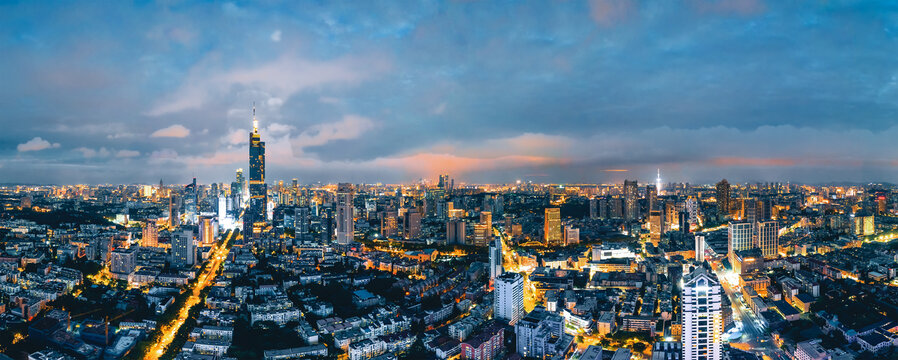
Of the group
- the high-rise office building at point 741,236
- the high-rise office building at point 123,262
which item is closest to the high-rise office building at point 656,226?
the high-rise office building at point 741,236

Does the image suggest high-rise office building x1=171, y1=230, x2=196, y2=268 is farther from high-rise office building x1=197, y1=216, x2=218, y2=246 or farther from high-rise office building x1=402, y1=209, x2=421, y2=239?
high-rise office building x1=402, y1=209, x2=421, y2=239

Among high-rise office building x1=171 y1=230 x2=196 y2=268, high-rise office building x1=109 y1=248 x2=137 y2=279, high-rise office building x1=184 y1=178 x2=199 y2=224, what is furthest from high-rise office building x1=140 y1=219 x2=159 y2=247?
high-rise office building x1=184 y1=178 x2=199 y2=224

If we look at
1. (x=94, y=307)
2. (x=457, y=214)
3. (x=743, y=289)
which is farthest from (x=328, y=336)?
(x=457, y=214)

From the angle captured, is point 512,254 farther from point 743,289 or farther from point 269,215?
point 269,215

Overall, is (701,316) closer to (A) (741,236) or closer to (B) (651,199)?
(A) (741,236)

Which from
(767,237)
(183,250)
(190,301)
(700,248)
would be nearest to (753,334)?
(700,248)
